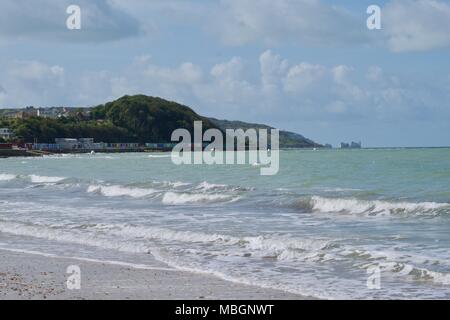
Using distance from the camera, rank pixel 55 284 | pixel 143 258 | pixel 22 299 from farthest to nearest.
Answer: pixel 143 258 → pixel 55 284 → pixel 22 299

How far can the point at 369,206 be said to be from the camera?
24.8 meters

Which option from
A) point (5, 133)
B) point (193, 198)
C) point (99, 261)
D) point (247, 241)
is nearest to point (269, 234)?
point (247, 241)

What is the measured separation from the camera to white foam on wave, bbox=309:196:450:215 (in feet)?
75.7

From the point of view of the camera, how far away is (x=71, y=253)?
50.6 feet

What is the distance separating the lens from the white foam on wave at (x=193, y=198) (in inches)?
1190

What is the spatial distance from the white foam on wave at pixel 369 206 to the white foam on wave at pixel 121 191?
37.0ft

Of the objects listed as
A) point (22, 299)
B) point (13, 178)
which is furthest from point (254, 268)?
point (13, 178)

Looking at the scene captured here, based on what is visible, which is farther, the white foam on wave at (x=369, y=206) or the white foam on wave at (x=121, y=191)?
the white foam on wave at (x=121, y=191)

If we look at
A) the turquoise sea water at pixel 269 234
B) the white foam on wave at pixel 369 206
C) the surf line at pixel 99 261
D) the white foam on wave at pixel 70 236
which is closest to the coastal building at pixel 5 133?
the turquoise sea water at pixel 269 234

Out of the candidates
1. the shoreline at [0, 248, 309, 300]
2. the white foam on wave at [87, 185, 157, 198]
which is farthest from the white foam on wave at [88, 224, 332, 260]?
the white foam on wave at [87, 185, 157, 198]

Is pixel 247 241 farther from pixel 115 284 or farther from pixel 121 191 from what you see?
pixel 121 191

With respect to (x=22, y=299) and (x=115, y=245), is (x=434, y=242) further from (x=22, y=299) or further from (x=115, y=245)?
(x=22, y=299)

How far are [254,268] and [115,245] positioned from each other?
185 inches

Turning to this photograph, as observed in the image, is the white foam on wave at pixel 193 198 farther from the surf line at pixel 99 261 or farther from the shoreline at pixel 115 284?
the shoreline at pixel 115 284
